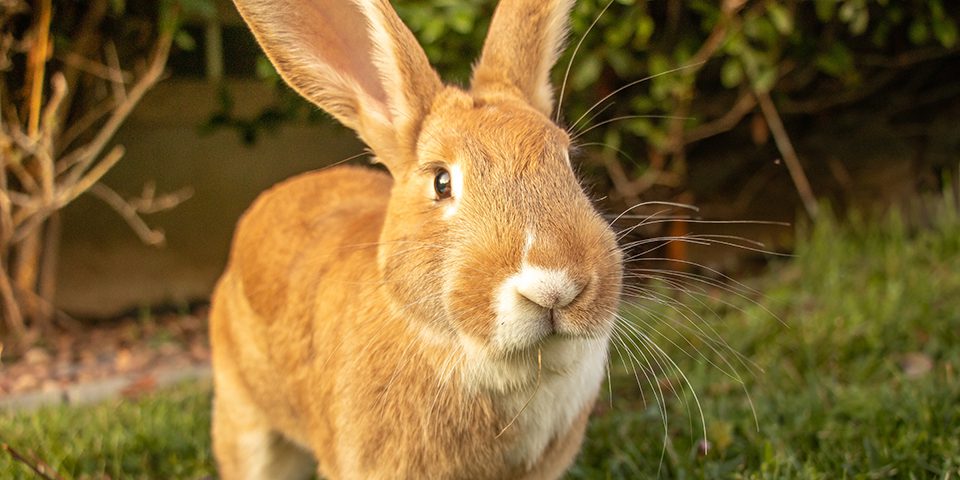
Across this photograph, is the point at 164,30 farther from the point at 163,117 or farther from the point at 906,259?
the point at 906,259

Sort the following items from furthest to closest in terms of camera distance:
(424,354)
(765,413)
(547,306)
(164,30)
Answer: (164,30)
(765,413)
(424,354)
(547,306)

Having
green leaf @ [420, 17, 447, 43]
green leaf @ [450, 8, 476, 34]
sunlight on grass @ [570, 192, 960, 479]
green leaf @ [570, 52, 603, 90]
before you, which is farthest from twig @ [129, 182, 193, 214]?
sunlight on grass @ [570, 192, 960, 479]

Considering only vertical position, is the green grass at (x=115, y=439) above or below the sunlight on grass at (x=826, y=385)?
below

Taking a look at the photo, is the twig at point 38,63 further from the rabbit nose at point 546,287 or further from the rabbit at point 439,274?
the rabbit nose at point 546,287

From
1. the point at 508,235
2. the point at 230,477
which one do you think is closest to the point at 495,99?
the point at 508,235

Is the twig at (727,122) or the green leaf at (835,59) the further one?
the twig at (727,122)

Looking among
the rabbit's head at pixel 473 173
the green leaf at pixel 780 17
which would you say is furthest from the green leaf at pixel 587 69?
the rabbit's head at pixel 473 173

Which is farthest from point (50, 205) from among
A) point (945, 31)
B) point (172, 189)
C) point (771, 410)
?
point (945, 31)

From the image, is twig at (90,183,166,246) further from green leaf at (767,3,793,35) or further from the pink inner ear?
green leaf at (767,3,793,35)

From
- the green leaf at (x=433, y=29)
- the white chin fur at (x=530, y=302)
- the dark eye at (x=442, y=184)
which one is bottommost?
the white chin fur at (x=530, y=302)
